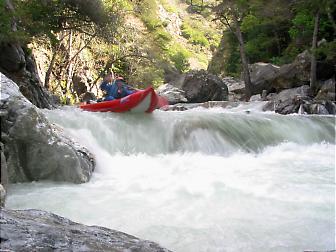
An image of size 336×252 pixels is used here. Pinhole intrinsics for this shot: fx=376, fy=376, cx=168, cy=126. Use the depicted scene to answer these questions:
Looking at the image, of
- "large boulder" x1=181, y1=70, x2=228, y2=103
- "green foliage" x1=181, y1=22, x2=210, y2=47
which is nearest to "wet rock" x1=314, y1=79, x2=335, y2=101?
"large boulder" x1=181, y1=70, x2=228, y2=103

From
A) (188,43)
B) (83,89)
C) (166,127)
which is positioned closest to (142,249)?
(166,127)

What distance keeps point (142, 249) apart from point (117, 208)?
6.96 feet

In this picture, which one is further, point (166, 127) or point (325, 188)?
point (166, 127)

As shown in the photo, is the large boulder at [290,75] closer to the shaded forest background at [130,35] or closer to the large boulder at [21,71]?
the shaded forest background at [130,35]

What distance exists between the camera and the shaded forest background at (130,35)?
11.7m

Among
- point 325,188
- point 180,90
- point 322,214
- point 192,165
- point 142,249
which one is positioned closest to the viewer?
point 142,249

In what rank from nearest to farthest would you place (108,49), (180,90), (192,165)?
1. (192,165)
2. (180,90)
3. (108,49)

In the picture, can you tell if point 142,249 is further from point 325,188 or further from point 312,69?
point 312,69

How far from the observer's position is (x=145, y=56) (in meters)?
18.9

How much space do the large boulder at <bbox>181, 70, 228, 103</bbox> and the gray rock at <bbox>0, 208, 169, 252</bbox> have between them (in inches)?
641

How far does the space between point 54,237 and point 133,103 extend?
6873mm

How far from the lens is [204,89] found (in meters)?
17.9

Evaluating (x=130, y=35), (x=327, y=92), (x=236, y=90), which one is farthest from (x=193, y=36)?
(x=327, y=92)

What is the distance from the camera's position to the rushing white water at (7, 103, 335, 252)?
2926 mm
